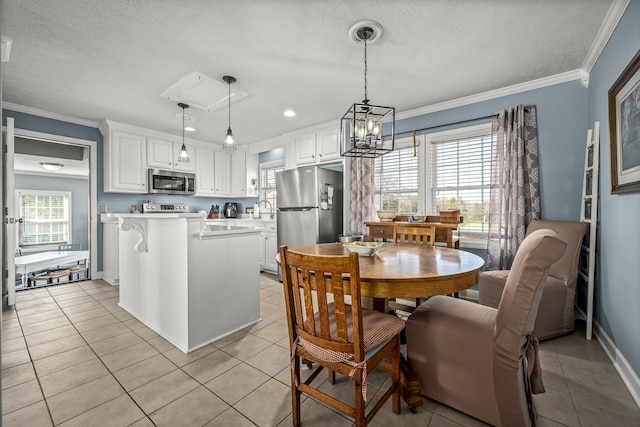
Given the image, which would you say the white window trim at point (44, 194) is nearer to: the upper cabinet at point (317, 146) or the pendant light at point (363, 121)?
the upper cabinet at point (317, 146)

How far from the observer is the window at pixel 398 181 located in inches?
148

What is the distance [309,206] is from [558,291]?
9.26 feet

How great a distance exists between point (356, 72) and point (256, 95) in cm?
122

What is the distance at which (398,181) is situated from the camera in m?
3.90

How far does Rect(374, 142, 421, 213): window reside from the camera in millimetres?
3766

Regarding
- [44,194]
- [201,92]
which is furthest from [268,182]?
[44,194]

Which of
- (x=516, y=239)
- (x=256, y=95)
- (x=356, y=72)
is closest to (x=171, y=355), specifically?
(x=256, y=95)

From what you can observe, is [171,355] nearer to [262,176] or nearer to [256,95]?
[256,95]

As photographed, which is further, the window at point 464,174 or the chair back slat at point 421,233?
the window at point 464,174

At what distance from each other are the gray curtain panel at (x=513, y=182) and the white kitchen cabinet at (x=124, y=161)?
16.3 ft

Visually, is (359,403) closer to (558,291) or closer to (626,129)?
(558,291)

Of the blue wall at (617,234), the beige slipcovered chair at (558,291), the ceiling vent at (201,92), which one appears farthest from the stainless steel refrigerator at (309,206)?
the blue wall at (617,234)

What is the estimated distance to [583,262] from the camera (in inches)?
104

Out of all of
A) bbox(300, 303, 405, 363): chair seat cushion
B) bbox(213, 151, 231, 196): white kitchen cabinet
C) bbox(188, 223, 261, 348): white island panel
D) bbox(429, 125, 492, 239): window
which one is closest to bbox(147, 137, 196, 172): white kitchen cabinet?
bbox(213, 151, 231, 196): white kitchen cabinet
